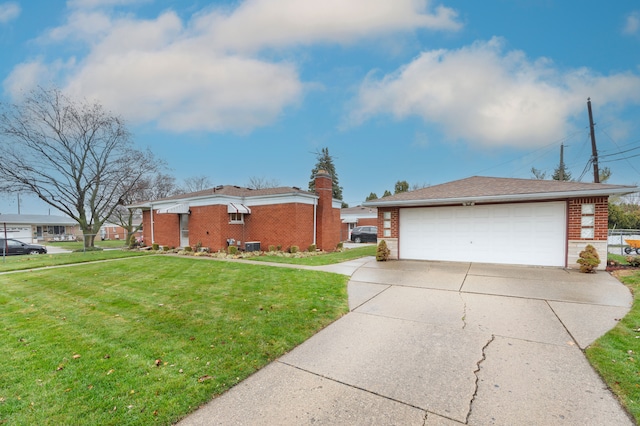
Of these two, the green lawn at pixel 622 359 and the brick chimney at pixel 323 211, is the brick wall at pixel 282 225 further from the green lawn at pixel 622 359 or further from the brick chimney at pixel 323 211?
the green lawn at pixel 622 359

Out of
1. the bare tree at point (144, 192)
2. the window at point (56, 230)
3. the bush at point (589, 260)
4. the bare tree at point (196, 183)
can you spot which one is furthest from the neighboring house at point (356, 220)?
the window at point (56, 230)

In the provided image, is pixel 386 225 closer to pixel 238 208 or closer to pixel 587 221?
pixel 587 221

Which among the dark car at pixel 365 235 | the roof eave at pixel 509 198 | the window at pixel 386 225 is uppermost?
the roof eave at pixel 509 198

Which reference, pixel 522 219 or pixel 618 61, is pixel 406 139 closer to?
pixel 618 61

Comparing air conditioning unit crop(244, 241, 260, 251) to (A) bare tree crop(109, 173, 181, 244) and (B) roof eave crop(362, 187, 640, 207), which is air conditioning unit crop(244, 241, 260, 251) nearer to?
(B) roof eave crop(362, 187, 640, 207)

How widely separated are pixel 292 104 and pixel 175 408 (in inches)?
747

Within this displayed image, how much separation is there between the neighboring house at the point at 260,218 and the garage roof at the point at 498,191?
475cm

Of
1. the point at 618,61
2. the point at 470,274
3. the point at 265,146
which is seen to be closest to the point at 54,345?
the point at 470,274

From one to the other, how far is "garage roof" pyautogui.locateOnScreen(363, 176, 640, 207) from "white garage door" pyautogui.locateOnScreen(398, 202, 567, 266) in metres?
0.48

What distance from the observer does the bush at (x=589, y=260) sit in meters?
7.97

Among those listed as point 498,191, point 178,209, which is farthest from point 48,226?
point 498,191

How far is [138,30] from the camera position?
1081 cm

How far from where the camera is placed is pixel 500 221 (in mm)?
9719

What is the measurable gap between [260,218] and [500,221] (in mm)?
11556
